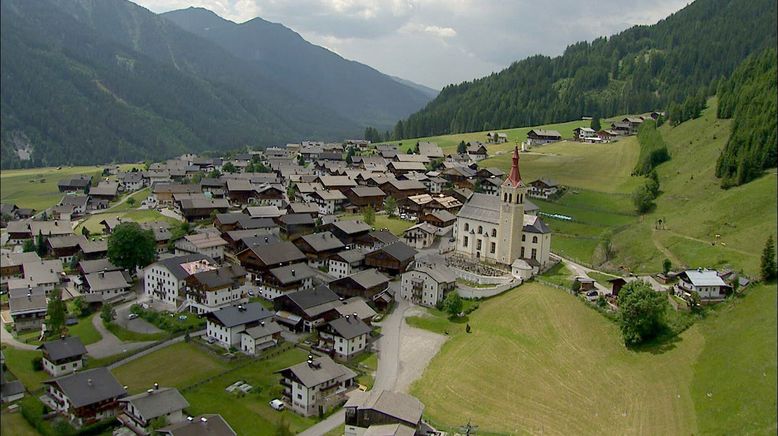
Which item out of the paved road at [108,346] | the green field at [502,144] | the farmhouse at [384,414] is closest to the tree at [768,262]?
the farmhouse at [384,414]

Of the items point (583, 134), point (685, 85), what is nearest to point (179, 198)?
point (583, 134)

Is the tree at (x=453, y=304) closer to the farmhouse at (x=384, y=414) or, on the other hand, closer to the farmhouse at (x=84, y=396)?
the farmhouse at (x=384, y=414)

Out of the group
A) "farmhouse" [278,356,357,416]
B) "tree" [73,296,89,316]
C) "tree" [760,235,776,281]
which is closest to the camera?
"farmhouse" [278,356,357,416]

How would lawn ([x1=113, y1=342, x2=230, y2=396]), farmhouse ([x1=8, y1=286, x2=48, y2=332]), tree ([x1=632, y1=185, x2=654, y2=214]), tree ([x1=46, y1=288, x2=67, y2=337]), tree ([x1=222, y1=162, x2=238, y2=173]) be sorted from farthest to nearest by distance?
tree ([x1=222, y1=162, x2=238, y2=173]), tree ([x1=632, y1=185, x2=654, y2=214]), farmhouse ([x1=8, y1=286, x2=48, y2=332]), tree ([x1=46, y1=288, x2=67, y2=337]), lawn ([x1=113, y1=342, x2=230, y2=396])

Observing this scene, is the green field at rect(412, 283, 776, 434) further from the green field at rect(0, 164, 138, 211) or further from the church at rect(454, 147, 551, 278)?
the green field at rect(0, 164, 138, 211)

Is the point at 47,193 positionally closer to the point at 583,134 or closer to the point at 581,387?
the point at 581,387

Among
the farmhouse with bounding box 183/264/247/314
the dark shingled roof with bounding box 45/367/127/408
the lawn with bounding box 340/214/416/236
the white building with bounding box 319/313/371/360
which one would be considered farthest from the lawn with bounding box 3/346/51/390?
the lawn with bounding box 340/214/416/236

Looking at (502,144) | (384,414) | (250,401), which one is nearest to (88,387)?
(250,401)
